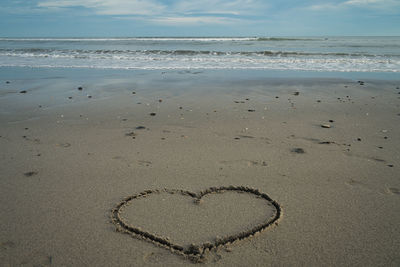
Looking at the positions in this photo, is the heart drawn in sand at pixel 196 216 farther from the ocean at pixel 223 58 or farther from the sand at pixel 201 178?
the ocean at pixel 223 58

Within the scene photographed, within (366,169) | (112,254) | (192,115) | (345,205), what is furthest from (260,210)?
(192,115)

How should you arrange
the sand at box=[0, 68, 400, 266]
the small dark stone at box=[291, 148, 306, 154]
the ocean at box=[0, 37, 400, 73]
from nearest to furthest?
the sand at box=[0, 68, 400, 266] → the small dark stone at box=[291, 148, 306, 154] → the ocean at box=[0, 37, 400, 73]

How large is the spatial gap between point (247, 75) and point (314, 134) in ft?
19.1

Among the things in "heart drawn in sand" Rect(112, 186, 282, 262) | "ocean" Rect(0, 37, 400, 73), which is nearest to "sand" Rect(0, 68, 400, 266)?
"heart drawn in sand" Rect(112, 186, 282, 262)

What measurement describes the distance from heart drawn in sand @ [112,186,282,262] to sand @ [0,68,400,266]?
15mm

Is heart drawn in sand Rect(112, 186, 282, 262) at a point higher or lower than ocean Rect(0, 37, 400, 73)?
lower

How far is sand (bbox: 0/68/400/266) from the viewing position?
204 centimetres

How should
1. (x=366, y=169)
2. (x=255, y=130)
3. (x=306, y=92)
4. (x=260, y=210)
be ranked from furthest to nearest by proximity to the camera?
(x=306, y=92) → (x=255, y=130) → (x=366, y=169) → (x=260, y=210)

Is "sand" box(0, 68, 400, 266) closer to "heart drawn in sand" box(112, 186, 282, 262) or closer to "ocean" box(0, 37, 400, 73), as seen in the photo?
"heart drawn in sand" box(112, 186, 282, 262)

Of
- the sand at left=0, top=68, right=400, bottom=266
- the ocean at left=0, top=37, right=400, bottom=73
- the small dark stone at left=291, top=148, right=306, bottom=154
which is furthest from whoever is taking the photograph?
the ocean at left=0, top=37, right=400, bottom=73

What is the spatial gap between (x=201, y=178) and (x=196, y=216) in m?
0.63

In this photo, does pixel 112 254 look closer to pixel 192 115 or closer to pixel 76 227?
pixel 76 227

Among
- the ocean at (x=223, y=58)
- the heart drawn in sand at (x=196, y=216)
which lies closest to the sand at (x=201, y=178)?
the heart drawn in sand at (x=196, y=216)

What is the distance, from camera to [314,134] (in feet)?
13.8
